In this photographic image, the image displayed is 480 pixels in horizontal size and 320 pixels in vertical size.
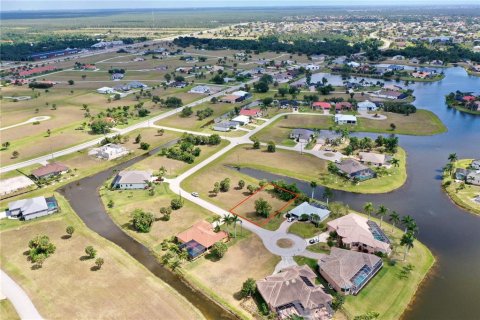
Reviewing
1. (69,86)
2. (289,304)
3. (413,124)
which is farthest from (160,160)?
(69,86)

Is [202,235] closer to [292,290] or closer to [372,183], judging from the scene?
[292,290]

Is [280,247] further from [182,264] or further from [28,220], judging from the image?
[28,220]

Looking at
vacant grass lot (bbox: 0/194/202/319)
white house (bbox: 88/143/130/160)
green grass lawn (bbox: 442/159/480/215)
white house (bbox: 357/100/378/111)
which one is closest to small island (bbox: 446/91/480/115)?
white house (bbox: 357/100/378/111)

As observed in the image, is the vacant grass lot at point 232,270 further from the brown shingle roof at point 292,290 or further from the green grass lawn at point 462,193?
the green grass lawn at point 462,193

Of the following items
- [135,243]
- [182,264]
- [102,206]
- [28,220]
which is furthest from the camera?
[102,206]

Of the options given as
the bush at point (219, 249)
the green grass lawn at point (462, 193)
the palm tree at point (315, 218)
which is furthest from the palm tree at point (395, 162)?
the bush at point (219, 249)

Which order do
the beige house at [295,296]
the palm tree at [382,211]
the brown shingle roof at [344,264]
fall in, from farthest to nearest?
1. the palm tree at [382,211]
2. the brown shingle roof at [344,264]
3. the beige house at [295,296]
